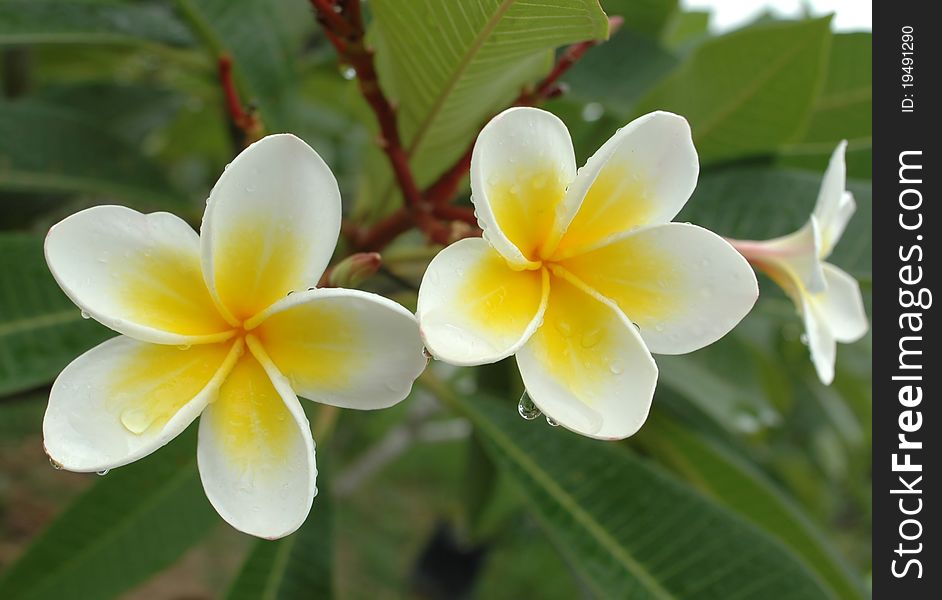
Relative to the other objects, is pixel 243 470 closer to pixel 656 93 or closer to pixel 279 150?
pixel 279 150

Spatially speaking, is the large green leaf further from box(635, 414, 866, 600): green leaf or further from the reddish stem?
box(635, 414, 866, 600): green leaf

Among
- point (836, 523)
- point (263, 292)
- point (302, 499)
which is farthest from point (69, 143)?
point (836, 523)

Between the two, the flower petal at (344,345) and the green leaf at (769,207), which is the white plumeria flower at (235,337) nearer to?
the flower petal at (344,345)

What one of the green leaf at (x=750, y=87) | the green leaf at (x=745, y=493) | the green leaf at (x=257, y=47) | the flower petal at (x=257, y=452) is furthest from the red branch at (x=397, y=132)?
the green leaf at (x=745, y=493)

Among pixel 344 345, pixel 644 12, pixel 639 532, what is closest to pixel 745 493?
pixel 639 532

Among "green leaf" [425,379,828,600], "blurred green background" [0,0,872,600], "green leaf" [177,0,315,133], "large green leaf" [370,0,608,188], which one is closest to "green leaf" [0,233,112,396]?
"blurred green background" [0,0,872,600]

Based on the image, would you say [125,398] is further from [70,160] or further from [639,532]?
[70,160]
